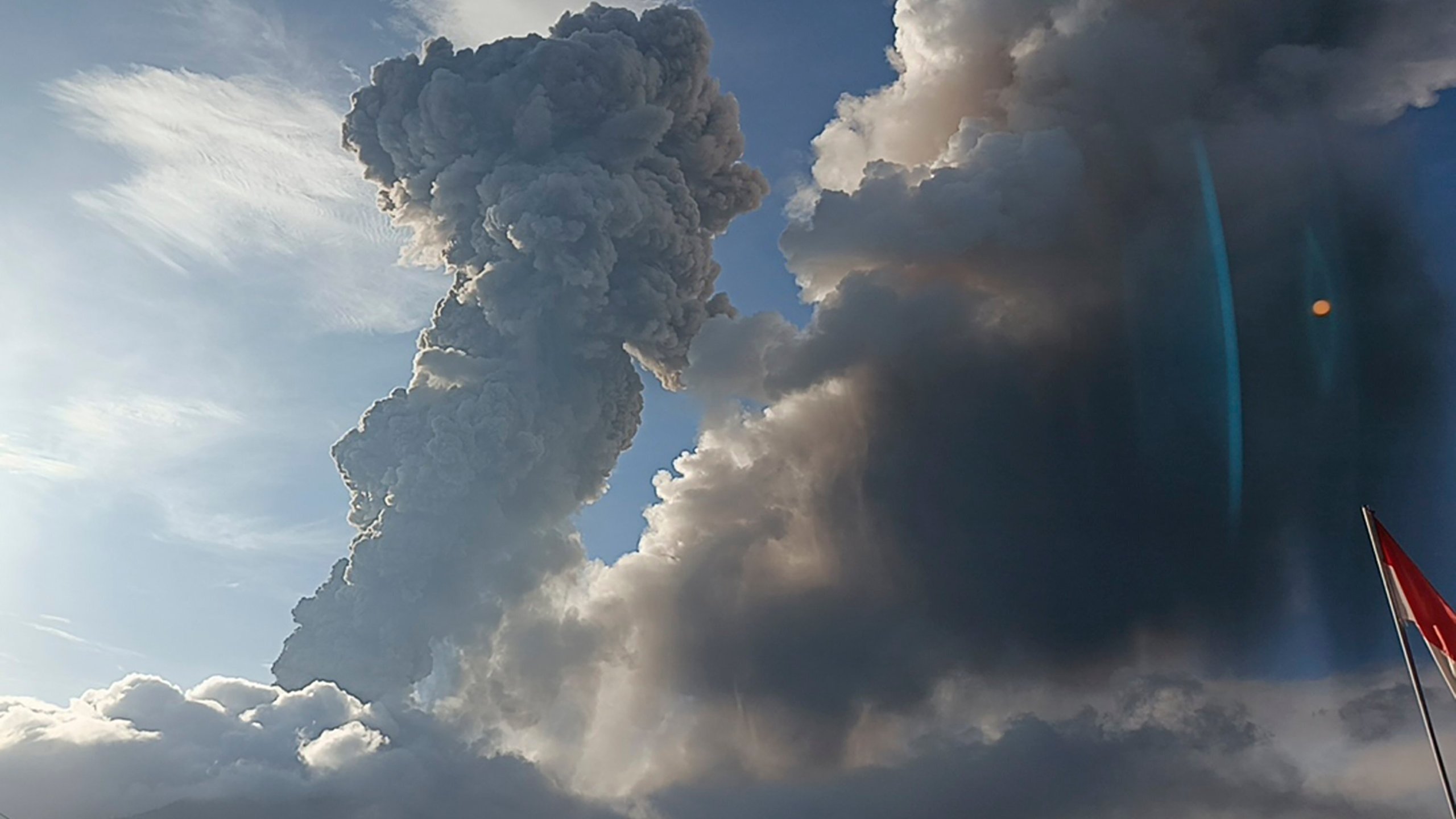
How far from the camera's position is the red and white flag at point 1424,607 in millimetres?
24953

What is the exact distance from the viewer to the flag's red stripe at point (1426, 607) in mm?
25000

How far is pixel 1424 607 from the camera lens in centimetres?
2533

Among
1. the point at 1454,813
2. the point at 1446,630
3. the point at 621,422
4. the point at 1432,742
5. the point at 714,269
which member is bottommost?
the point at 1454,813

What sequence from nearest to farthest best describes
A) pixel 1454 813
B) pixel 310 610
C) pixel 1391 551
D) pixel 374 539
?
pixel 1454 813
pixel 1391 551
pixel 374 539
pixel 310 610

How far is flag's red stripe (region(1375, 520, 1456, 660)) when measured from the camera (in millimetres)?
25000

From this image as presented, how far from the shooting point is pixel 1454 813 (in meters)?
23.6

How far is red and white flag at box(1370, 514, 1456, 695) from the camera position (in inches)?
982

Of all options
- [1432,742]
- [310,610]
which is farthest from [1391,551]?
[310,610]

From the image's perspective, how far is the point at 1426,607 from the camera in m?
25.3

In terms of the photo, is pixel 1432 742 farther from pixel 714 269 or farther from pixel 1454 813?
pixel 714 269

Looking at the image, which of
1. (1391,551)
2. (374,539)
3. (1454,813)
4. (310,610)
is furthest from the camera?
(310,610)

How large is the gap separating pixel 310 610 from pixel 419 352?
35652 millimetres

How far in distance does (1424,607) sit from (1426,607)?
57 mm

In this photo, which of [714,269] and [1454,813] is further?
[714,269]
